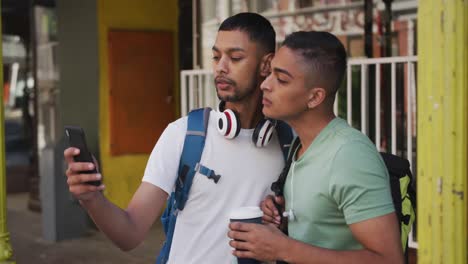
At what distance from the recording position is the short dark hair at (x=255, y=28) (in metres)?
2.50

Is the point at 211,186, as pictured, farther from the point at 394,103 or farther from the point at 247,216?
the point at 394,103

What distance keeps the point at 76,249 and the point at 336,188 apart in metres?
5.78

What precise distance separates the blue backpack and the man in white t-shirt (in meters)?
0.02

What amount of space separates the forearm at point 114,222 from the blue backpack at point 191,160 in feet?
0.54

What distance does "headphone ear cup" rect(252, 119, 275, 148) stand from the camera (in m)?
2.43

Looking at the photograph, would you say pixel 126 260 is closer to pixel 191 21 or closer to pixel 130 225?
pixel 191 21

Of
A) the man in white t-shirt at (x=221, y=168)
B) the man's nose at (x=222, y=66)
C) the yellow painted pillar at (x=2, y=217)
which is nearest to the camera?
the man in white t-shirt at (x=221, y=168)

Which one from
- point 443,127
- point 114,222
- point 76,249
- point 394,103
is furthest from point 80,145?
point 76,249

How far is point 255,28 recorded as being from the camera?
2.51 metres

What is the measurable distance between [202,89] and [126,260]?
1.80 m

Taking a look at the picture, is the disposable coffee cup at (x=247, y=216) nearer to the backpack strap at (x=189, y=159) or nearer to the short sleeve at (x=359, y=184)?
the short sleeve at (x=359, y=184)

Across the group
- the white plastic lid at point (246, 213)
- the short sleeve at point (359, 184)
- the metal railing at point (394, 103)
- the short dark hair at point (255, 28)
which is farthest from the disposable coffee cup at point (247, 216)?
the metal railing at point (394, 103)

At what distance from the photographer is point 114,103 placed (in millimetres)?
8016

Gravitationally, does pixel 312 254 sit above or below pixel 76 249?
above
